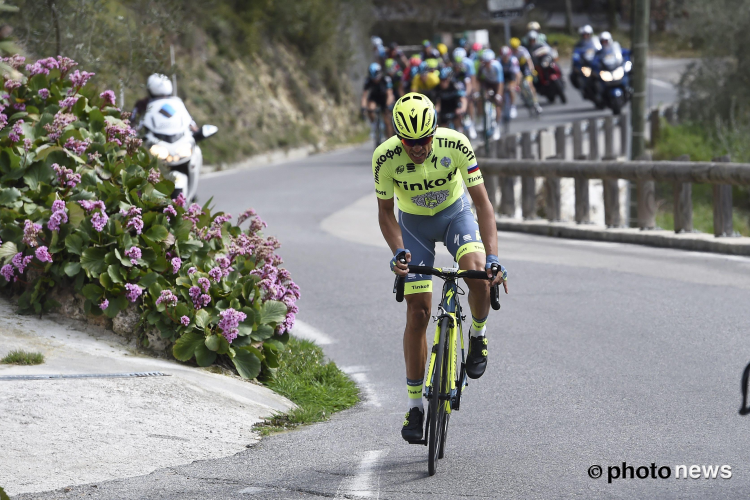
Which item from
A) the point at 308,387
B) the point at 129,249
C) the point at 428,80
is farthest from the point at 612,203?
the point at 428,80

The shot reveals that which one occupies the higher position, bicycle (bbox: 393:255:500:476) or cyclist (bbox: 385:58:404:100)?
cyclist (bbox: 385:58:404:100)

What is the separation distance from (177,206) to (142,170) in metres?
0.45

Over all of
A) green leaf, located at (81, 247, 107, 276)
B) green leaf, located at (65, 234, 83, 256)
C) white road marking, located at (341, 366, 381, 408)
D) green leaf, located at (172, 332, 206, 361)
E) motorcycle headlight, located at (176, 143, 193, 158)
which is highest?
motorcycle headlight, located at (176, 143, 193, 158)

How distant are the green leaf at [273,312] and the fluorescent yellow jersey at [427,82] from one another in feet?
57.4

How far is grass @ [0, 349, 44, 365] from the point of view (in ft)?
22.9

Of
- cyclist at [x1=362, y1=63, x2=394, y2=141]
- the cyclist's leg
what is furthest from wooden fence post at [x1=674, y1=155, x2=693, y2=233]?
cyclist at [x1=362, y1=63, x2=394, y2=141]

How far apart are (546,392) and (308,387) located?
1.67 metres

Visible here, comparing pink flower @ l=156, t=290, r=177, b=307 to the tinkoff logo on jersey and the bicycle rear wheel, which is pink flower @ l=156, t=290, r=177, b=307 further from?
the bicycle rear wheel

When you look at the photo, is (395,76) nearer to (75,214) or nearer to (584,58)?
(584,58)

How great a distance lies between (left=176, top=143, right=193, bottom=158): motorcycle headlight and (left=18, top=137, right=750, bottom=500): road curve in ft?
5.92

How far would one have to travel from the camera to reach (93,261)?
7738mm

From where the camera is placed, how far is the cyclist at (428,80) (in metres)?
25.1

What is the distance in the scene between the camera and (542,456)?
576 centimetres

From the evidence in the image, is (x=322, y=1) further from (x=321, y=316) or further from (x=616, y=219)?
(x=321, y=316)
